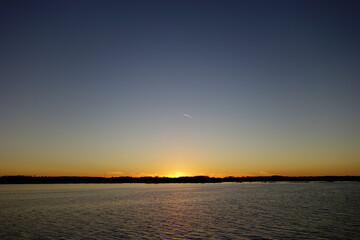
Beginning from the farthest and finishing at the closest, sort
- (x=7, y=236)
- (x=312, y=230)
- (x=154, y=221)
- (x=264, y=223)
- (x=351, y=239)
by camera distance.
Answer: (x=154, y=221) → (x=264, y=223) → (x=312, y=230) → (x=7, y=236) → (x=351, y=239)

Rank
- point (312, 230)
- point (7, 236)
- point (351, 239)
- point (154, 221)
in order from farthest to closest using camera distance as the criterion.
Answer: point (154, 221) < point (312, 230) < point (7, 236) < point (351, 239)

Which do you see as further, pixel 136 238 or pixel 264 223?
pixel 264 223

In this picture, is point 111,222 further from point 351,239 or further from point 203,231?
point 351,239

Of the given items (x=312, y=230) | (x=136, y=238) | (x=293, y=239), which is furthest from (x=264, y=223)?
Result: (x=136, y=238)

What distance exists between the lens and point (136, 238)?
31469 mm

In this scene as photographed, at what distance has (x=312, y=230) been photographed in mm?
35031

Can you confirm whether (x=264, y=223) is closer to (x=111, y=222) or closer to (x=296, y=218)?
(x=296, y=218)

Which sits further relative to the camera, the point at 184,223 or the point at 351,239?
the point at 184,223

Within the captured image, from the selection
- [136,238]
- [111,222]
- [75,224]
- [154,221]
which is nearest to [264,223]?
[154,221]

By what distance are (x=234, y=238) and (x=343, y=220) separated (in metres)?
21.9

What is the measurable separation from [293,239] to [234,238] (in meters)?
6.33

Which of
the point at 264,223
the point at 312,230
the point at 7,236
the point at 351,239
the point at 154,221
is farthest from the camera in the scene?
the point at 154,221

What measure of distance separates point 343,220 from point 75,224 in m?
40.3

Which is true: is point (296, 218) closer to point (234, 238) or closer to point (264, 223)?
point (264, 223)
